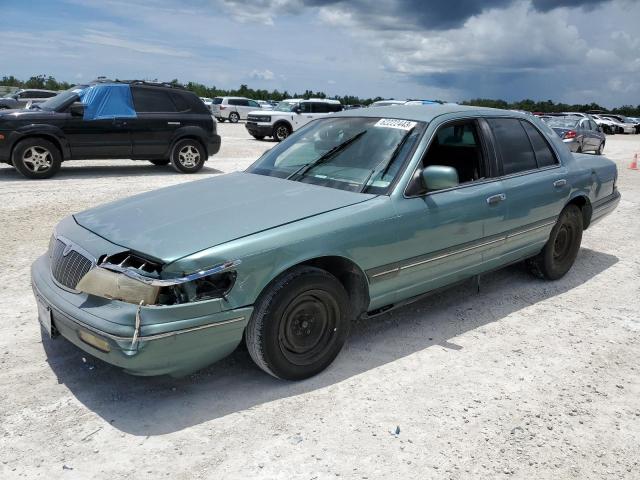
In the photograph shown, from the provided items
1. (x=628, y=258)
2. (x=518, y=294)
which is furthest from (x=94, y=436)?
(x=628, y=258)

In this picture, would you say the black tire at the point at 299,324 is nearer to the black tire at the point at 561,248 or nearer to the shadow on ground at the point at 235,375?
the shadow on ground at the point at 235,375

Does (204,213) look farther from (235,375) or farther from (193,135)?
(193,135)

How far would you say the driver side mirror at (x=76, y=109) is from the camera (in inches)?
428

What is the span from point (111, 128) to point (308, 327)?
30.0 ft

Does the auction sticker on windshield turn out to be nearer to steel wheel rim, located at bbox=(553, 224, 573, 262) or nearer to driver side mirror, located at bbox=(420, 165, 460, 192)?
driver side mirror, located at bbox=(420, 165, 460, 192)

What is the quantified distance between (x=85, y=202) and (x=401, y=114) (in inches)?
233

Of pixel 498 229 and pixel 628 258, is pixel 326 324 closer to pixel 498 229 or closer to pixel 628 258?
pixel 498 229

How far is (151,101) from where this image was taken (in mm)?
11805

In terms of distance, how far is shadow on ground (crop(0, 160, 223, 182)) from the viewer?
11.1 meters

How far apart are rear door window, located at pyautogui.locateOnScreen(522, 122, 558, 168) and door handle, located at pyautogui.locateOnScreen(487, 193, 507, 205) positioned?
0.84 meters

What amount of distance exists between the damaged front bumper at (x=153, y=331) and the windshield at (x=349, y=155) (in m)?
1.36

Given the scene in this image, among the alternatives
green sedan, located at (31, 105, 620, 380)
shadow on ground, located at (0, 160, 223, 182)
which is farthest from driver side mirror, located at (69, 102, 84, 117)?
green sedan, located at (31, 105, 620, 380)

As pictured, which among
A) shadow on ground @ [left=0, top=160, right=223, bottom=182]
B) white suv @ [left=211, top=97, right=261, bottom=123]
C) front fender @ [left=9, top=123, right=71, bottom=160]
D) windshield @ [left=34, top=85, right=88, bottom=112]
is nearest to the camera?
front fender @ [left=9, top=123, right=71, bottom=160]

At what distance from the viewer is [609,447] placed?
9.82ft
